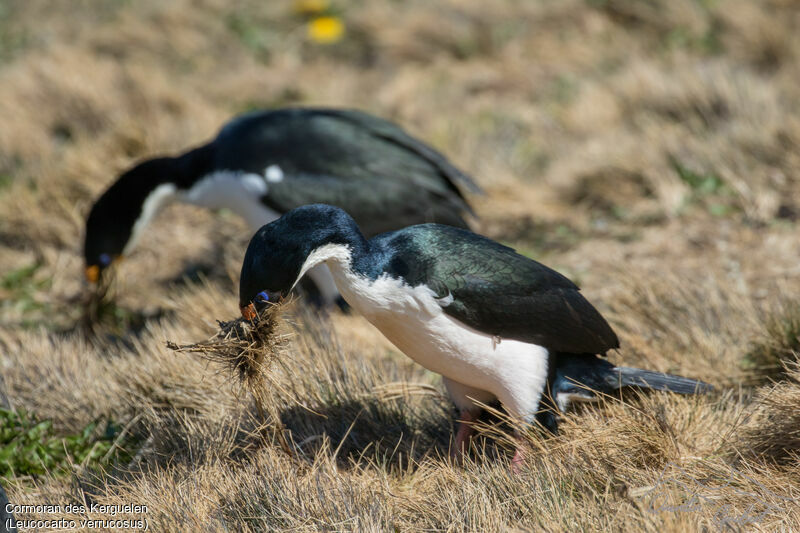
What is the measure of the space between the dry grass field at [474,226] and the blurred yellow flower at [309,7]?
7 centimetres

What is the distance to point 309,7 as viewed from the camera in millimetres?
9820

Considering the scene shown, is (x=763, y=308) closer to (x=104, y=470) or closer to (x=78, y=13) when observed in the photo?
(x=104, y=470)

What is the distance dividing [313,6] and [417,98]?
2621mm

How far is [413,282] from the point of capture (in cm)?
282

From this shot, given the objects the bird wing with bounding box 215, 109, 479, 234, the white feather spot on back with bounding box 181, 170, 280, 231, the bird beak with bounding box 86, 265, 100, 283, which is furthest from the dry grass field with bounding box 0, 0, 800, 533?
the bird wing with bounding box 215, 109, 479, 234

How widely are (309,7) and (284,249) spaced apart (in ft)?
25.3

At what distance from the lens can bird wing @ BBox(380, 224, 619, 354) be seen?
287cm

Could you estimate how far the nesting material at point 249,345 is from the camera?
276 cm

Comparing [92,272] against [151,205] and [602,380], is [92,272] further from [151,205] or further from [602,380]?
[602,380]

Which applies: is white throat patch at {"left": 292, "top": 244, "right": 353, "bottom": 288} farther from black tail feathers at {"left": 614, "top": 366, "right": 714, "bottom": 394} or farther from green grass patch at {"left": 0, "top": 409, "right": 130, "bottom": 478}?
green grass patch at {"left": 0, "top": 409, "right": 130, "bottom": 478}

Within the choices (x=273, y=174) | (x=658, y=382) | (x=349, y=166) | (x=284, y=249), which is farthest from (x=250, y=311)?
(x=349, y=166)

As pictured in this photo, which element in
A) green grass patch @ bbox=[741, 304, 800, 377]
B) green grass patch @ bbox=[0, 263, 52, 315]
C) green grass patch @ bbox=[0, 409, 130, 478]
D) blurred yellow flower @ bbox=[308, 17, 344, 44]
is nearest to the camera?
green grass patch @ bbox=[0, 409, 130, 478]

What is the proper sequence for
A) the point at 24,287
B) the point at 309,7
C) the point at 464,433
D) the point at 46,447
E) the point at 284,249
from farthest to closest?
the point at 309,7, the point at 24,287, the point at 46,447, the point at 464,433, the point at 284,249

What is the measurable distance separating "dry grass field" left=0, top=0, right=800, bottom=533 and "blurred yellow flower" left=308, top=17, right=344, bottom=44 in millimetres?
93
